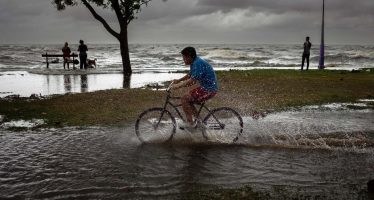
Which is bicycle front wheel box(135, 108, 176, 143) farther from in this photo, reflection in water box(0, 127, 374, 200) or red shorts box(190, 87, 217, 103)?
red shorts box(190, 87, 217, 103)

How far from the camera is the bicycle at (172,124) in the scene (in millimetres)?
9320

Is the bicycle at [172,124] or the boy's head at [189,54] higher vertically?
the boy's head at [189,54]

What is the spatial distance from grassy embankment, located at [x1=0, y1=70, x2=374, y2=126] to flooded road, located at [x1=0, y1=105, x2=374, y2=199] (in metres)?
1.91

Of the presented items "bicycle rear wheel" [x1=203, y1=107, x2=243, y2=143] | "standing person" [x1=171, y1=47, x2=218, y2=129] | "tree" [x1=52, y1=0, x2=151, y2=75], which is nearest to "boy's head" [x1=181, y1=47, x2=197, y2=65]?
"standing person" [x1=171, y1=47, x2=218, y2=129]

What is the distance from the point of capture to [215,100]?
15680 millimetres

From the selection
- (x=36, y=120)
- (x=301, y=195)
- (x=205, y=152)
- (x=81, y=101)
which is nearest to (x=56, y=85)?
(x=81, y=101)

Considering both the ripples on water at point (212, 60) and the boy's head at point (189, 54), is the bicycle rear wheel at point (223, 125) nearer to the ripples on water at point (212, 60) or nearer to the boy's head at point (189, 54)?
the boy's head at point (189, 54)

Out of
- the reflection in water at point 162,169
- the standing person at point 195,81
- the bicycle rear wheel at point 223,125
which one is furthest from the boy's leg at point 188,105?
the reflection in water at point 162,169

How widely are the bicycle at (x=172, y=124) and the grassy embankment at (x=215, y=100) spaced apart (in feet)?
7.22

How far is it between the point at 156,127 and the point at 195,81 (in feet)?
4.95

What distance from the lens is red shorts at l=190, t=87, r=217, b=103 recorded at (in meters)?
9.16

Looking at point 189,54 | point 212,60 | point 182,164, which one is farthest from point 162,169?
point 212,60

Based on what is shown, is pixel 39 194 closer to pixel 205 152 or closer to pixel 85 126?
pixel 205 152

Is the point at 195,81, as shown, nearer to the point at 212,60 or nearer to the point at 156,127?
the point at 156,127
